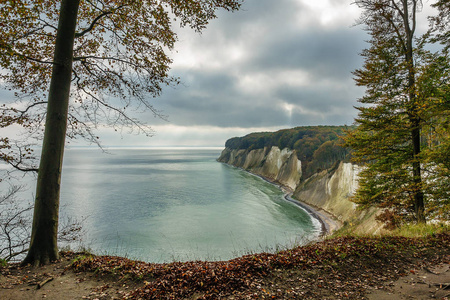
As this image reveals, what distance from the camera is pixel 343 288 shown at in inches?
186

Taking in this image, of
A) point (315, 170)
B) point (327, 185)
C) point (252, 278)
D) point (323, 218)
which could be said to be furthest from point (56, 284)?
point (315, 170)

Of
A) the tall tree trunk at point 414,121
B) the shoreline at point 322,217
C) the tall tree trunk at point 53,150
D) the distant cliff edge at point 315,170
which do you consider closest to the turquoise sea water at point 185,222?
the shoreline at point 322,217

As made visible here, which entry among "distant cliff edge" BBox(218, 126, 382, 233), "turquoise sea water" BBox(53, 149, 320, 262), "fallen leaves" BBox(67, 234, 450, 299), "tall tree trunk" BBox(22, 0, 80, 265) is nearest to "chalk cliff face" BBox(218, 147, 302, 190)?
"distant cliff edge" BBox(218, 126, 382, 233)

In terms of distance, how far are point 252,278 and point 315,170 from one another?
188 feet

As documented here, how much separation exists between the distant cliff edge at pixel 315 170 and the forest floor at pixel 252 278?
7.08m

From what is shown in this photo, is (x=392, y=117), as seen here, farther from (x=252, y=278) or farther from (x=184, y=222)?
(x=184, y=222)

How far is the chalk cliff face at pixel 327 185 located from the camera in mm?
27750

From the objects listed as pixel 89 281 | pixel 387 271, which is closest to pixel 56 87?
pixel 89 281

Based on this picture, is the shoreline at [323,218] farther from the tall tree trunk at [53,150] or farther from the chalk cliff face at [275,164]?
the tall tree trunk at [53,150]

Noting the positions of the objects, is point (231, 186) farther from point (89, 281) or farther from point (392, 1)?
point (89, 281)

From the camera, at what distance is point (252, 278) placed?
4.80 m

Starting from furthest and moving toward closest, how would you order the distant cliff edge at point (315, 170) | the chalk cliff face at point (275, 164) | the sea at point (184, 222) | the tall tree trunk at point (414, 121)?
the chalk cliff face at point (275, 164) → the distant cliff edge at point (315, 170) → the sea at point (184, 222) → the tall tree trunk at point (414, 121)

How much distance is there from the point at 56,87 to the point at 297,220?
3751cm

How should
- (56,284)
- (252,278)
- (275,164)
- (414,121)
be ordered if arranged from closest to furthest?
(56,284), (252,278), (414,121), (275,164)
